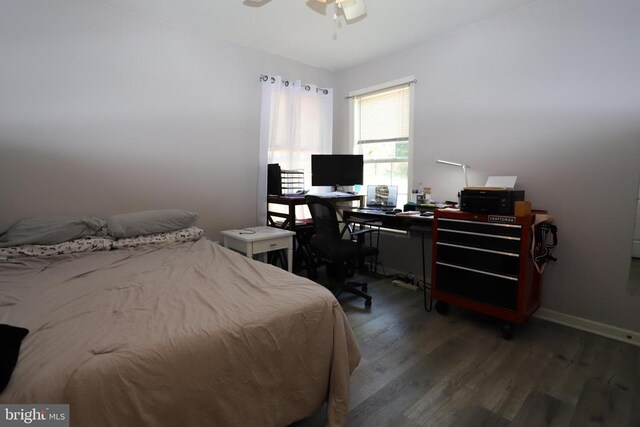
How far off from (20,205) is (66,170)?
0.38 meters

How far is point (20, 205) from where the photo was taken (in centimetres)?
232

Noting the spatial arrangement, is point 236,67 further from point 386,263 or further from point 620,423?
point 620,423

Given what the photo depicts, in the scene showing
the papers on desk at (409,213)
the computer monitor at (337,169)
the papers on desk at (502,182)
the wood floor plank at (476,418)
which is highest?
the computer monitor at (337,169)

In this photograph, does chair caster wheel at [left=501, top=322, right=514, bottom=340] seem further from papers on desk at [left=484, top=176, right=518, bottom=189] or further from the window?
the window

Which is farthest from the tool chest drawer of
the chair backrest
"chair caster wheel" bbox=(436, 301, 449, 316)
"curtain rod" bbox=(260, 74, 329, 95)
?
"curtain rod" bbox=(260, 74, 329, 95)

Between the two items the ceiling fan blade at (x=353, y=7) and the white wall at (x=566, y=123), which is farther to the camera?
the white wall at (x=566, y=123)

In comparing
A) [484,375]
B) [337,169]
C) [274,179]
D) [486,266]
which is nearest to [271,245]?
[274,179]

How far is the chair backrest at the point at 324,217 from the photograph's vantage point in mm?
2738

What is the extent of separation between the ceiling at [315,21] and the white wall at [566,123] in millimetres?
268

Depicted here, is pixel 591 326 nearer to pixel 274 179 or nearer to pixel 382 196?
pixel 382 196

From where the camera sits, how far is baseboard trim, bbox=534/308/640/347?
2271 mm

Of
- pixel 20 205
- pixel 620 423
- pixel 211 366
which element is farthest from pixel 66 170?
pixel 620 423

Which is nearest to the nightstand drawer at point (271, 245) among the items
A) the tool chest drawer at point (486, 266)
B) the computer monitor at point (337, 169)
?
the computer monitor at point (337, 169)

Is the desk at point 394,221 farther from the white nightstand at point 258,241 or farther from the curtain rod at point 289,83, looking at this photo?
the curtain rod at point 289,83
